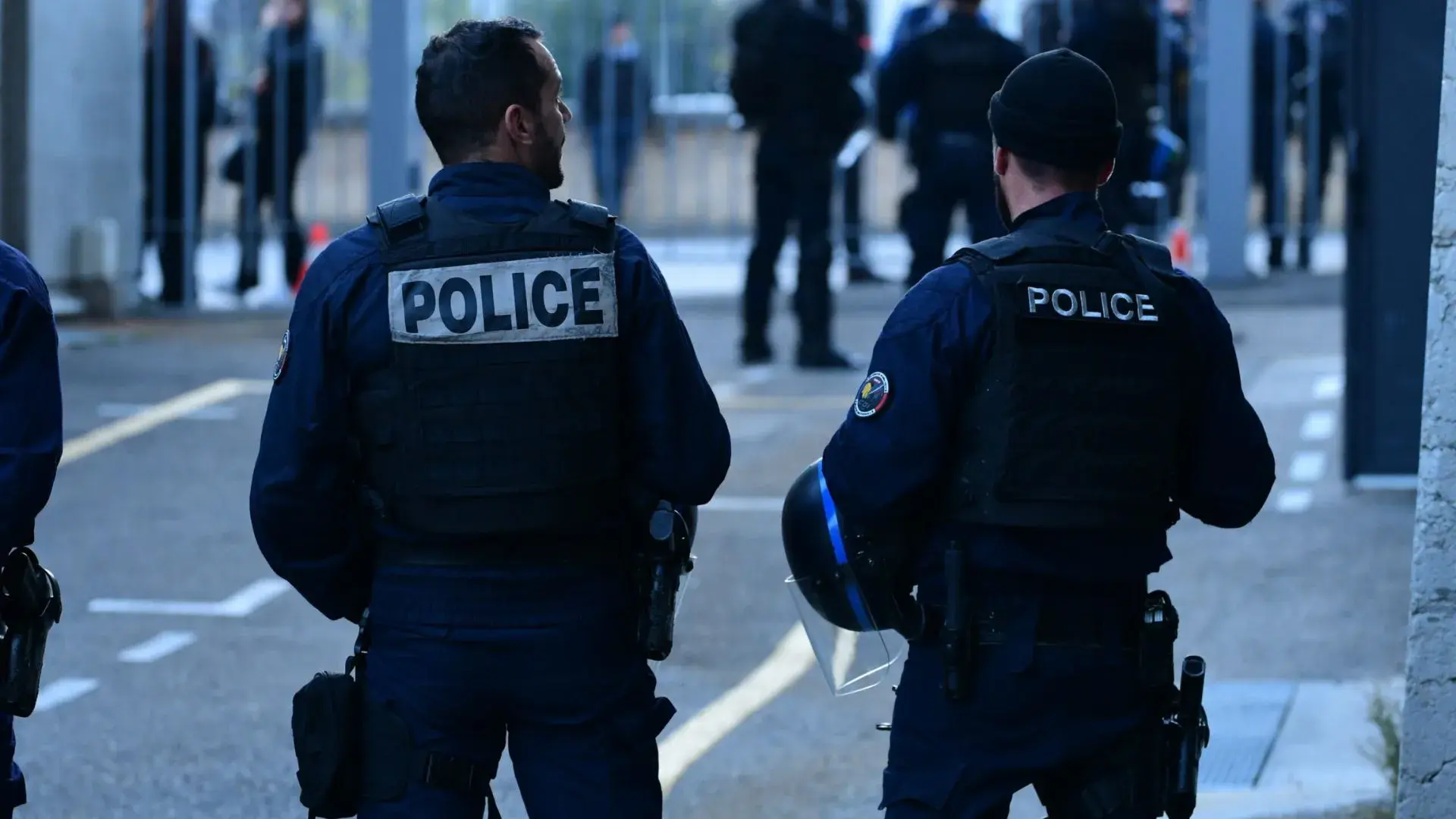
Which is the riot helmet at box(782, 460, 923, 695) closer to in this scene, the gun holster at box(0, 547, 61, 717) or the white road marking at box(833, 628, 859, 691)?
the white road marking at box(833, 628, 859, 691)

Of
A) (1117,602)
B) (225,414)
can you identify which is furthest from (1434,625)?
(225,414)

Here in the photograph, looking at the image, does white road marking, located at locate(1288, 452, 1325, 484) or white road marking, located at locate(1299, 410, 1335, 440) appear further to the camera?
white road marking, located at locate(1299, 410, 1335, 440)

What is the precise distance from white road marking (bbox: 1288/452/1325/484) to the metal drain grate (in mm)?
3029

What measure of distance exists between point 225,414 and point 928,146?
3450 millimetres

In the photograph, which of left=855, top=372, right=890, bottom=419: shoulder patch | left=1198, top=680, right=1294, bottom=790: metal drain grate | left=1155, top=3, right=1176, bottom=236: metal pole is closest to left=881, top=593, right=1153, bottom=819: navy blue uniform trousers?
left=855, top=372, right=890, bottom=419: shoulder patch

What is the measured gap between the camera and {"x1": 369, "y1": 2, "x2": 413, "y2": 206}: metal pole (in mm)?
A: 14719

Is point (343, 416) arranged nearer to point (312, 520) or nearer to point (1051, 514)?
point (312, 520)

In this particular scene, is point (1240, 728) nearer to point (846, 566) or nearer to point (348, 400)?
point (846, 566)

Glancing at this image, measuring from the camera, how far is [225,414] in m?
11.3

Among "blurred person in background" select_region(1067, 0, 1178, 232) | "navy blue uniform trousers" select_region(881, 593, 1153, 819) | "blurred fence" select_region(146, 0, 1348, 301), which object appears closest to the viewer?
"navy blue uniform trousers" select_region(881, 593, 1153, 819)

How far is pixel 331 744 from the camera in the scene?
3580mm

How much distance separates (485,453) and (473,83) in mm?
555

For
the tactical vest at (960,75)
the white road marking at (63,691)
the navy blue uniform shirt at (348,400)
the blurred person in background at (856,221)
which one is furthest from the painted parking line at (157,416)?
the navy blue uniform shirt at (348,400)

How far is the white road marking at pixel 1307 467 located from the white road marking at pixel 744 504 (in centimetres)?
208
